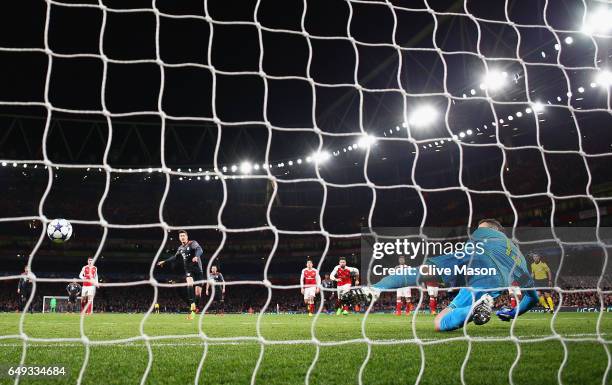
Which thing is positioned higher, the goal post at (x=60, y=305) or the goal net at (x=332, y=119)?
the goal net at (x=332, y=119)

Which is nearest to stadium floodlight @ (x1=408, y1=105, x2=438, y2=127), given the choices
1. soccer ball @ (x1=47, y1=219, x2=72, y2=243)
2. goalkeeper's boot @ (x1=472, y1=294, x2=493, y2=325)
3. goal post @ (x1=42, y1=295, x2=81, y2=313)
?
soccer ball @ (x1=47, y1=219, x2=72, y2=243)

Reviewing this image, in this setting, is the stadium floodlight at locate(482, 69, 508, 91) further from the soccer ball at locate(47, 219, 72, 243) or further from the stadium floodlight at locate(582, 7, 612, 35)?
the soccer ball at locate(47, 219, 72, 243)

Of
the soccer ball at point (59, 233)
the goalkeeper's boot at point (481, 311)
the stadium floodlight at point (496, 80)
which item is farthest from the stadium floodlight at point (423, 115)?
the goalkeeper's boot at point (481, 311)

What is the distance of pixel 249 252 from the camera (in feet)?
97.1

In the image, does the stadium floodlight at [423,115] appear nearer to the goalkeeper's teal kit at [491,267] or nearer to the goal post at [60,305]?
the goalkeeper's teal kit at [491,267]

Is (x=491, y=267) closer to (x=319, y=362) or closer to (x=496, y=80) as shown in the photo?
(x=319, y=362)

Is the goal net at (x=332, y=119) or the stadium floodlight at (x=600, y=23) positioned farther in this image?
the goal net at (x=332, y=119)

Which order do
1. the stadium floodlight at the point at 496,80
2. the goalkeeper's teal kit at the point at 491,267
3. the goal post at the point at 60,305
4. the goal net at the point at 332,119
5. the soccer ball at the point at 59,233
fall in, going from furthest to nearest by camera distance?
the goal post at the point at 60,305 < the stadium floodlight at the point at 496,80 < the goal net at the point at 332,119 < the soccer ball at the point at 59,233 < the goalkeeper's teal kit at the point at 491,267

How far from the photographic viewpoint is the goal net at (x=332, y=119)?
43.4 ft

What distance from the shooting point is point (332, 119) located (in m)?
24.2

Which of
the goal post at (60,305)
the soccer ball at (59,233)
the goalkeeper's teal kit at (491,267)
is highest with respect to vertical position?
the soccer ball at (59,233)

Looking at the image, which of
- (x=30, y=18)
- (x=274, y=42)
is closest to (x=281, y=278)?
(x=274, y=42)

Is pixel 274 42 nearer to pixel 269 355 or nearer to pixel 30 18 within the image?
pixel 30 18

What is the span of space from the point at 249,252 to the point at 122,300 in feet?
23.9
